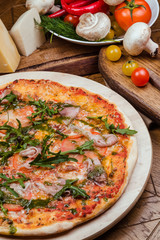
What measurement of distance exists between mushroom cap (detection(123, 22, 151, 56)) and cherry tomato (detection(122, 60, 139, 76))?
8.6 inches

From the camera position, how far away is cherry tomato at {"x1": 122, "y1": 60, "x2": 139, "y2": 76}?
4023 millimetres

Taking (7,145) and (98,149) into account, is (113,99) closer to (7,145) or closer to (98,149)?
(98,149)

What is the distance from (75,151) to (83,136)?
0.25 metres

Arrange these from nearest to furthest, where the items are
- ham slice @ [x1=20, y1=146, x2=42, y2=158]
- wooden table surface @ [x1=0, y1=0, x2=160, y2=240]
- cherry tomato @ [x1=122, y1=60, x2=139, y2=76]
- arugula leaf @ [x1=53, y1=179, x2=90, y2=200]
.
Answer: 1. arugula leaf @ [x1=53, y1=179, x2=90, y2=200]
2. wooden table surface @ [x1=0, y1=0, x2=160, y2=240]
3. ham slice @ [x1=20, y1=146, x2=42, y2=158]
4. cherry tomato @ [x1=122, y1=60, x2=139, y2=76]

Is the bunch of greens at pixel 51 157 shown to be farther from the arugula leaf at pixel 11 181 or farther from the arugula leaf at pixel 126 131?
the arugula leaf at pixel 126 131

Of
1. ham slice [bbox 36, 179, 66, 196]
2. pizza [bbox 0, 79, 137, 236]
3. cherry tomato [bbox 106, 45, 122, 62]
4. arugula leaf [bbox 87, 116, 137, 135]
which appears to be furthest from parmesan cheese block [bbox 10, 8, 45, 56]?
ham slice [bbox 36, 179, 66, 196]

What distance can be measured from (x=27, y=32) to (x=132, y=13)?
140 cm

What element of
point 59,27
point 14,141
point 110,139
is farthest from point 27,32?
point 110,139

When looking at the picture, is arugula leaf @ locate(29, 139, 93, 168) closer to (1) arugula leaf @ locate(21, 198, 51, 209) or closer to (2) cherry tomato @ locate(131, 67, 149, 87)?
(1) arugula leaf @ locate(21, 198, 51, 209)

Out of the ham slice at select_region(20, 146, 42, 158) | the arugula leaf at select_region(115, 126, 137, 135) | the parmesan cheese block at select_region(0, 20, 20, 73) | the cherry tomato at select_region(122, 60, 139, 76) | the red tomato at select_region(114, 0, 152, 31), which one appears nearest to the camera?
the ham slice at select_region(20, 146, 42, 158)

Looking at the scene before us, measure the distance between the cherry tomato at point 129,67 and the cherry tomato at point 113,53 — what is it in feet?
0.72

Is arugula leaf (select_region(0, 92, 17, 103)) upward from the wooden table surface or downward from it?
upward

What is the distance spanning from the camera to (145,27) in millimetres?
4094

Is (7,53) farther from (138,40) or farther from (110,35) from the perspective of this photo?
(138,40)
